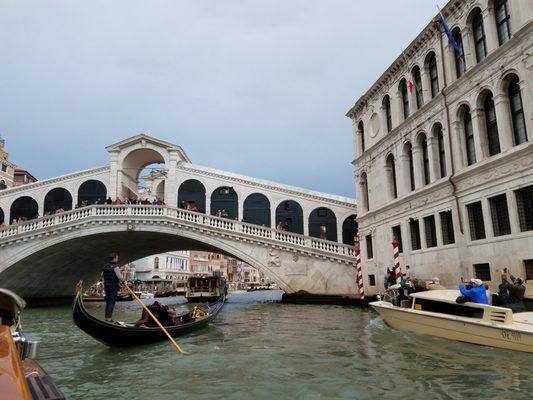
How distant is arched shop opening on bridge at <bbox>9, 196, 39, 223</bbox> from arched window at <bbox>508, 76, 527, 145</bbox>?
22.7m

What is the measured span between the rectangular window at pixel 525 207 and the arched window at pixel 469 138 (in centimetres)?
213

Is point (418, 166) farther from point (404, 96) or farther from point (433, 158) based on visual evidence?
point (404, 96)

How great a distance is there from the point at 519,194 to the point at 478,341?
4893 millimetres

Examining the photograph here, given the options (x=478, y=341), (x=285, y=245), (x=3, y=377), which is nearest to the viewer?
Answer: (x=3, y=377)

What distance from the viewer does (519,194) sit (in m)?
10.2

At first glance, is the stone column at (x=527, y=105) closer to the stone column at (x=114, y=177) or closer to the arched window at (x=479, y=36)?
the arched window at (x=479, y=36)

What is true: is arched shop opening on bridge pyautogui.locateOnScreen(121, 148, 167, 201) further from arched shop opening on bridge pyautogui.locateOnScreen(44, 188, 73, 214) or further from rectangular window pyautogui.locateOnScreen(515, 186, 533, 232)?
rectangular window pyautogui.locateOnScreen(515, 186, 533, 232)

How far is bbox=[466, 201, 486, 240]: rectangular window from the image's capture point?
1165 cm

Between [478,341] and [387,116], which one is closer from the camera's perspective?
[478,341]

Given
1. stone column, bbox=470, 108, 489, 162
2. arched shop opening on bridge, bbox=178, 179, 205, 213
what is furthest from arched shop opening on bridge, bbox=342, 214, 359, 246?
stone column, bbox=470, 108, 489, 162

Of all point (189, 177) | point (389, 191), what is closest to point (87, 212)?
point (189, 177)

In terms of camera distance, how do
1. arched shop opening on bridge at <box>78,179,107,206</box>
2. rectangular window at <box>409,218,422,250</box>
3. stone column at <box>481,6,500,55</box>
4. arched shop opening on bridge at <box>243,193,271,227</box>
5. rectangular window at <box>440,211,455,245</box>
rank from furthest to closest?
1. arched shop opening on bridge at <box>78,179,107,206</box>
2. arched shop opening on bridge at <box>243,193,271,227</box>
3. rectangular window at <box>409,218,422,250</box>
4. rectangular window at <box>440,211,455,245</box>
5. stone column at <box>481,6,500,55</box>

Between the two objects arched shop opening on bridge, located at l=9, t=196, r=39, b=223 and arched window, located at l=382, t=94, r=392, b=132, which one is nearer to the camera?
arched window, located at l=382, t=94, r=392, b=132

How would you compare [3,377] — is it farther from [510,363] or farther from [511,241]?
[511,241]
